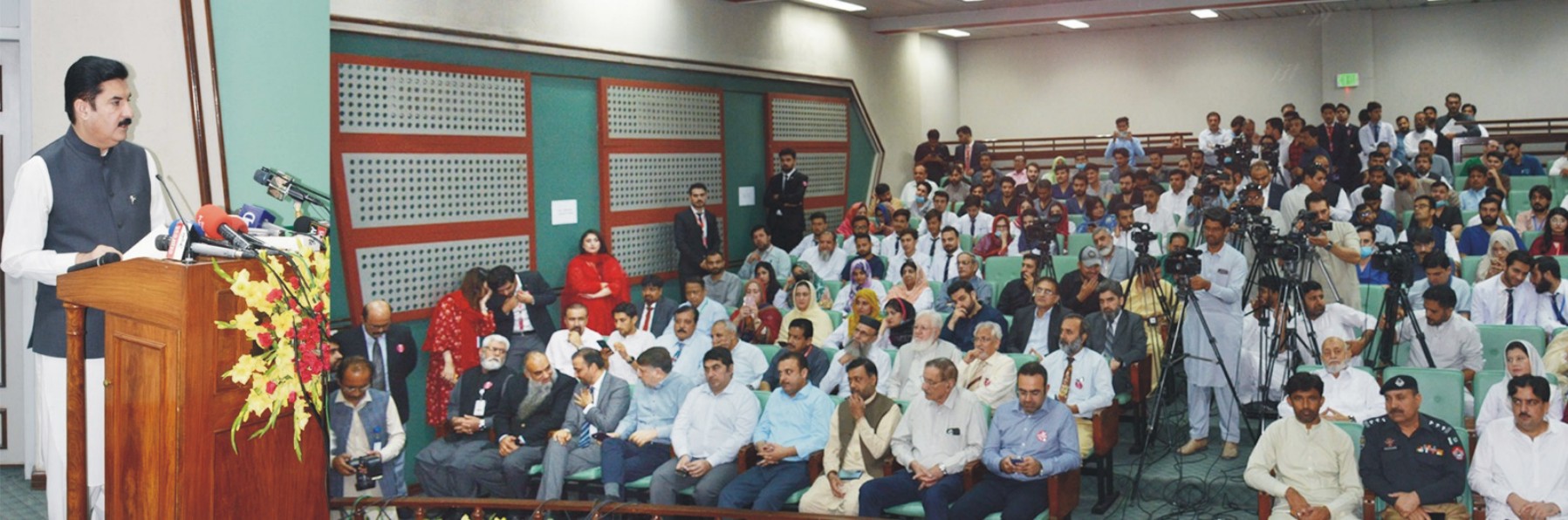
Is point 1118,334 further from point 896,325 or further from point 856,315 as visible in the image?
point 856,315

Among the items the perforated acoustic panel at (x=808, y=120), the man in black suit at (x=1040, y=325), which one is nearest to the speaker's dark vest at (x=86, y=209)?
the man in black suit at (x=1040, y=325)

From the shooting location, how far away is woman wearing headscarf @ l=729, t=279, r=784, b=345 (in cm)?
823

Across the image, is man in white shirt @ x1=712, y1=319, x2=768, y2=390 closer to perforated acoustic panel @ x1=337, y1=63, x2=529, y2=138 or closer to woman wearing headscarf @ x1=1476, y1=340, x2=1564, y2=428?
perforated acoustic panel @ x1=337, y1=63, x2=529, y2=138

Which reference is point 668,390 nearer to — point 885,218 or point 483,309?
point 483,309

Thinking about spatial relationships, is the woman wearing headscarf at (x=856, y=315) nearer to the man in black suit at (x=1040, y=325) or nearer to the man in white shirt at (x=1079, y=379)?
the man in black suit at (x=1040, y=325)

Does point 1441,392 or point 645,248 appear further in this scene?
point 645,248

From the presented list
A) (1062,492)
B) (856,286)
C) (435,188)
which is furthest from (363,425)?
(856,286)

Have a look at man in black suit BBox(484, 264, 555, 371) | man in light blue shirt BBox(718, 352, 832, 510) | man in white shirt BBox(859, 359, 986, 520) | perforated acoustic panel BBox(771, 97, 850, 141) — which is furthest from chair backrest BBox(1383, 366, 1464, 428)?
perforated acoustic panel BBox(771, 97, 850, 141)

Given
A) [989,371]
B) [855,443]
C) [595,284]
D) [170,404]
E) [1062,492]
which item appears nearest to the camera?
[170,404]

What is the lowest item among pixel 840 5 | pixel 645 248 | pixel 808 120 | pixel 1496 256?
pixel 1496 256

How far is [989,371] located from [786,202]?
476 centimetres

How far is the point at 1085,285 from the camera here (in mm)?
7680

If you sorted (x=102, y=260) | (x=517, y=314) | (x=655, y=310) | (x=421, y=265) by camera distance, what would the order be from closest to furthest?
(x=102, y=260) → (x=421, y=265) → (x=517, y=314) → (x=655, y=310)

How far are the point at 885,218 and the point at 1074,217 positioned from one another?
1.59 m
